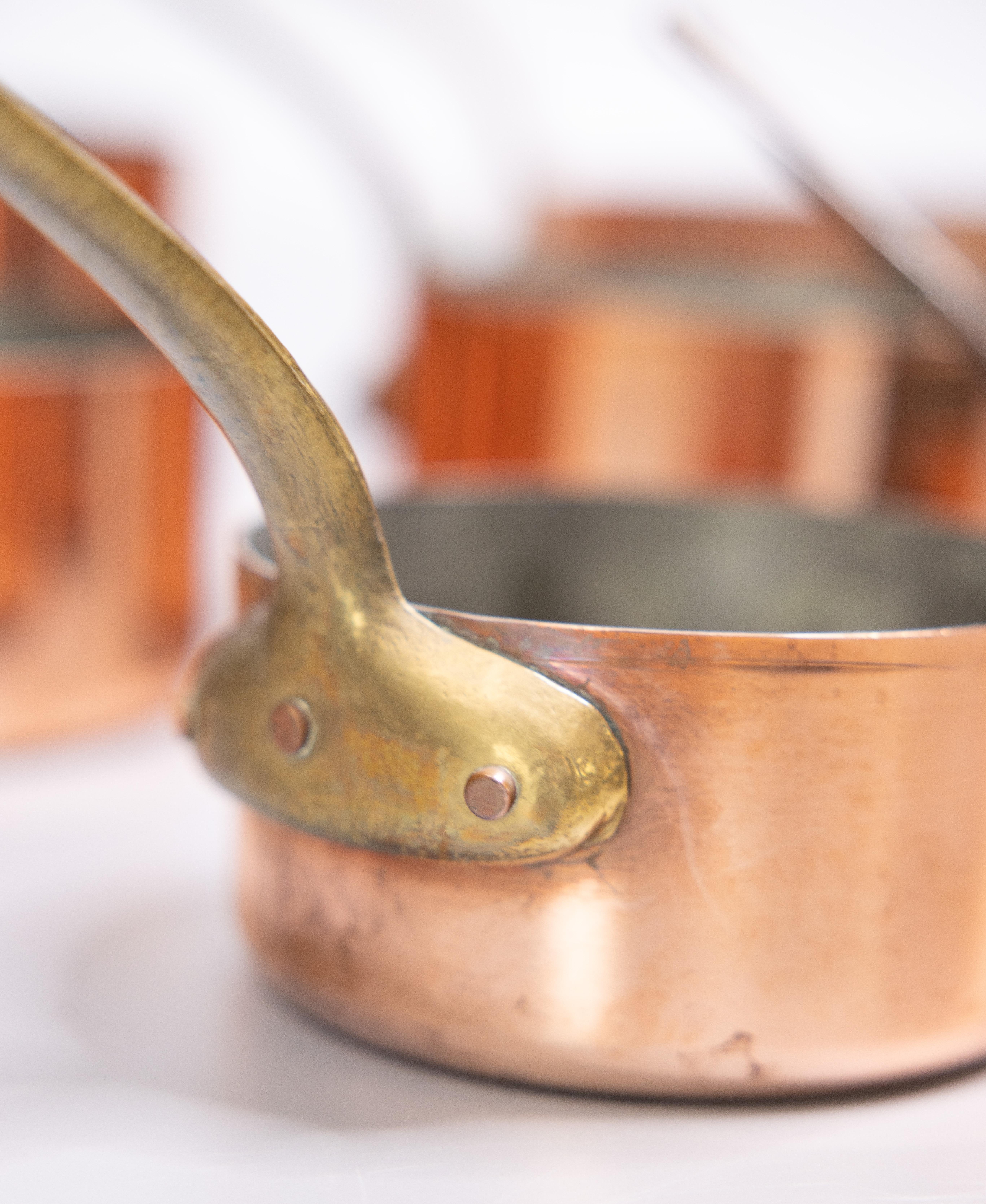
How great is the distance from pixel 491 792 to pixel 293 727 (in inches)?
1.6

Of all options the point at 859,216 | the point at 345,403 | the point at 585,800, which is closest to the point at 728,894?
the point at 585,800

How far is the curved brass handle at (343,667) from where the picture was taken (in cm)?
26

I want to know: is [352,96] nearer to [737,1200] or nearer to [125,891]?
[125,891]

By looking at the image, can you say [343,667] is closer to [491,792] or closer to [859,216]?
[491,792]

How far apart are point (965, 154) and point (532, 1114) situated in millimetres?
893

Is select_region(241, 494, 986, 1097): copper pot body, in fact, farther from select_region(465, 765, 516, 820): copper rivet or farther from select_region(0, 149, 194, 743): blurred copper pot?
select_region(0, 149, 194, 743): blurred copper pot

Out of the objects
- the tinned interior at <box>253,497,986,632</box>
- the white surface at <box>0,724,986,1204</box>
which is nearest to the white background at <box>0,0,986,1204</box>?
the white surface at <box>0,724,986,1204</box>

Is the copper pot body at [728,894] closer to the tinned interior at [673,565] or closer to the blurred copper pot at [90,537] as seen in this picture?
the tinned interior at [673,565]

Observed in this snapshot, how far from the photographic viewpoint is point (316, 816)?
0.28 metres

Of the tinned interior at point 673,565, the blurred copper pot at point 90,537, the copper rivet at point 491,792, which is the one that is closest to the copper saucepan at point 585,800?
the copper rivet at point 491,792

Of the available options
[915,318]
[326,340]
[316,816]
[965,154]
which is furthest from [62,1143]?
[965,154]

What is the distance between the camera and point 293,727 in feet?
0.93

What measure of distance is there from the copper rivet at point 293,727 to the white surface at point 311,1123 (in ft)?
0.24

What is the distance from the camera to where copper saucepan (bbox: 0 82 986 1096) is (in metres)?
0.27
